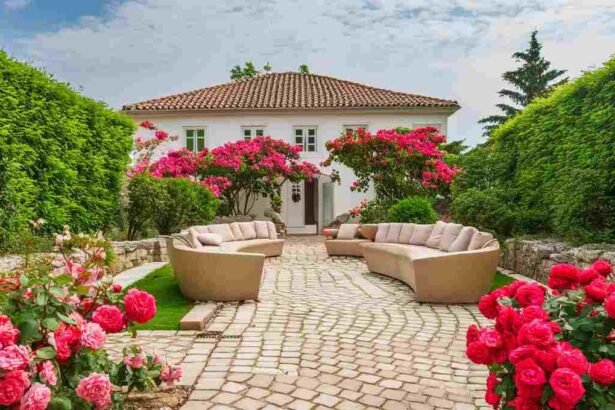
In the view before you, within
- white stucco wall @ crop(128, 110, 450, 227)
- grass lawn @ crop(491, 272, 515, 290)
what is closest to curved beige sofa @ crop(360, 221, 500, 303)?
grass lawn @ crop(491, 272, 515, 290)

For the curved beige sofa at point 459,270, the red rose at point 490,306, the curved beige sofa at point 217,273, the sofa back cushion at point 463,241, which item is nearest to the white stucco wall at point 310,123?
the sofa back cushion at point 463,241

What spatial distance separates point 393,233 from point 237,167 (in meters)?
8.20

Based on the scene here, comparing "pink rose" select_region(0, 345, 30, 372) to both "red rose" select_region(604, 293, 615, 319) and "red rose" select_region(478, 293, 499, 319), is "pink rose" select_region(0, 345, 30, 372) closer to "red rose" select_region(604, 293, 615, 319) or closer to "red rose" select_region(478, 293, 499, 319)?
"red rose" select_region(478, 293, 499, 319)

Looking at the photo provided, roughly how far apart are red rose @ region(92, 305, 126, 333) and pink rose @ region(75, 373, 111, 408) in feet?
1.04

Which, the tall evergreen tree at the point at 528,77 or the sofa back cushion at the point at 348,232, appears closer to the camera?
the sofa back cushion at the point at 348,232

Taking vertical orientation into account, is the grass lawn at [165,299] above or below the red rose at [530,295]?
below

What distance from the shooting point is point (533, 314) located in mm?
2516

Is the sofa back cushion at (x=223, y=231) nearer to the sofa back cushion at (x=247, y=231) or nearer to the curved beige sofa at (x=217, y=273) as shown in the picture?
the sofa back cushion at (x=247, y=231)

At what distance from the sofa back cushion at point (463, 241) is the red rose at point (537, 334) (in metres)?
5.55

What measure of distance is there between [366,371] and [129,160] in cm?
959

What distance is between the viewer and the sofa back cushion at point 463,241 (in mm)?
7844

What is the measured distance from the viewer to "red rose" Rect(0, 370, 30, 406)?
219 cm

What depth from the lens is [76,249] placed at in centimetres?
784

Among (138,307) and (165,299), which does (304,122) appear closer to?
(165,299)
